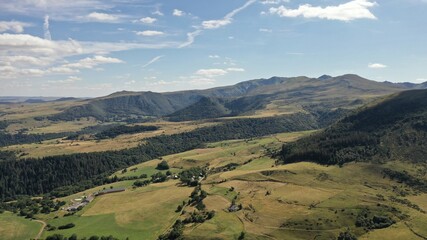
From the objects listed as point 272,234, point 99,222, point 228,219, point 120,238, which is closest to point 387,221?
point 272,234

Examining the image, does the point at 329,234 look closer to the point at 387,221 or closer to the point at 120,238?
the point at 387,221

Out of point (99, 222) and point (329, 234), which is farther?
point (99, 222)

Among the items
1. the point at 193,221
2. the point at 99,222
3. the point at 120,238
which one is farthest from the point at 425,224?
the point at 99,222

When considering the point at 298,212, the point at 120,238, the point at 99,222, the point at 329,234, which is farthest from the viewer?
the point at 99,222

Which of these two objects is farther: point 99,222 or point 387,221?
point 99,222

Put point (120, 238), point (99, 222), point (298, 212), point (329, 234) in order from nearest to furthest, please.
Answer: point (329, 234) → point (120, 238) → point (298, 212) → point (99, 222)

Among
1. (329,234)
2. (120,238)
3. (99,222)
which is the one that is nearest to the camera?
(329,234)

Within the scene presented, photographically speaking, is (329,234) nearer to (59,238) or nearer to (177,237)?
(177,237)

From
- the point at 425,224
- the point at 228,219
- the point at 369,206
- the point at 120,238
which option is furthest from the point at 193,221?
the point at 425,224
